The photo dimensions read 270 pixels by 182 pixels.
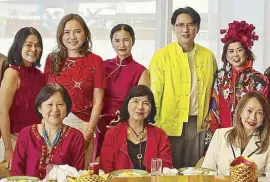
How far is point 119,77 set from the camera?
3.89 metres

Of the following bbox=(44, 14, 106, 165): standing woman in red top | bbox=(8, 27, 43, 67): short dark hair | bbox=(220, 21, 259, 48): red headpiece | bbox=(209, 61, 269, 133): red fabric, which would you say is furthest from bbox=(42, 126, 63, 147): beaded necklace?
bbox=(220, 21, 259, 48): red headpiece

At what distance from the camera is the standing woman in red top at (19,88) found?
3.66m

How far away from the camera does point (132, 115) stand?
348 cm

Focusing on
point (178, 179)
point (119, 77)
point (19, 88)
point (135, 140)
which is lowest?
point (178, 179)

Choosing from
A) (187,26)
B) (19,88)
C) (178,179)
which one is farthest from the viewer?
(187,26)

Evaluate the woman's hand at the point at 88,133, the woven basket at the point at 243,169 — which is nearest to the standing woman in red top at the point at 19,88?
the woman's hand at the point at 88,133

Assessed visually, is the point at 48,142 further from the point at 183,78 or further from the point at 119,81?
the point at 183,78

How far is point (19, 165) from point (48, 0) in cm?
196

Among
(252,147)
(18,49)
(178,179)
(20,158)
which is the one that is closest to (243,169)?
(178,179)

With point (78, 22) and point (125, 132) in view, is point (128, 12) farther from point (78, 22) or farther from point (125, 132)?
point (125, 132)

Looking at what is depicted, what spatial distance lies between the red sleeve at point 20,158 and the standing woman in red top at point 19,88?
0.44 meters

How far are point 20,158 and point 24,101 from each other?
590 millimetres

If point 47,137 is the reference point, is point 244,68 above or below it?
above

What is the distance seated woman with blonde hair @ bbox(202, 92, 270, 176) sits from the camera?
328 centimetres
